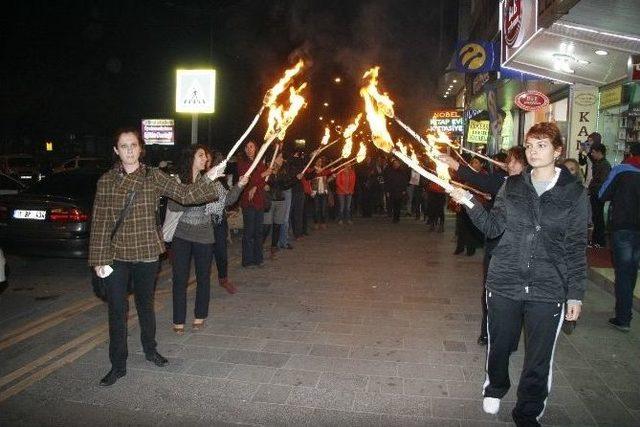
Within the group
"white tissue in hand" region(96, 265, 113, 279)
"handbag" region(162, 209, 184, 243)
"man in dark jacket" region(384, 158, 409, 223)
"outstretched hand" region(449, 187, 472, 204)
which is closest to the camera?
"outstretched hand" region(449, 187, 472, 204)

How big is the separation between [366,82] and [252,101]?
3065cm

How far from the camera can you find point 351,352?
5297mm

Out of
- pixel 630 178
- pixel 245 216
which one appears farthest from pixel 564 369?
pixel 245 216

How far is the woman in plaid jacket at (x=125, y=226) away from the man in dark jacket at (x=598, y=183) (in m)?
7.58

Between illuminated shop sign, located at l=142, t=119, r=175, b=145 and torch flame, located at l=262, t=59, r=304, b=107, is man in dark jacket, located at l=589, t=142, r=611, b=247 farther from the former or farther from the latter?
illuminated shop sign, located at l=142, t=119, r=175, b=145

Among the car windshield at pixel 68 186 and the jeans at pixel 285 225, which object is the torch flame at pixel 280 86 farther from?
the jeans at pixel 285 225

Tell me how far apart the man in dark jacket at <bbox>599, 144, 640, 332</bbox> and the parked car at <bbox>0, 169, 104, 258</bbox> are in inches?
296

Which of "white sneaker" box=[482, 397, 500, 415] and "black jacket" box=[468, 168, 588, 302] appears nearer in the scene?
"black jacket" box=[468, 168, 588, 302]

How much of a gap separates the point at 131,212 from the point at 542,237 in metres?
3.31

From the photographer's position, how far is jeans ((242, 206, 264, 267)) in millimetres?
9172

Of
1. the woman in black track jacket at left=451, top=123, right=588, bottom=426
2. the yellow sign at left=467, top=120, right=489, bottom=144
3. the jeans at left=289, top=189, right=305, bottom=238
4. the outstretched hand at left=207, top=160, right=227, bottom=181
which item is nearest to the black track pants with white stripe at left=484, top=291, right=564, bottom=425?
the woman in black track jacket at left=451, top=123, right=588, bottom=426

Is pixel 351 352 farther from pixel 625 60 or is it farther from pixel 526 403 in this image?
pixel 625 60

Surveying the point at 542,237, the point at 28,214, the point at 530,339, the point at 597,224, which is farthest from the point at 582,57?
the point at 28,214

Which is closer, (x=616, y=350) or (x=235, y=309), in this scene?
(x=616, y=350)
